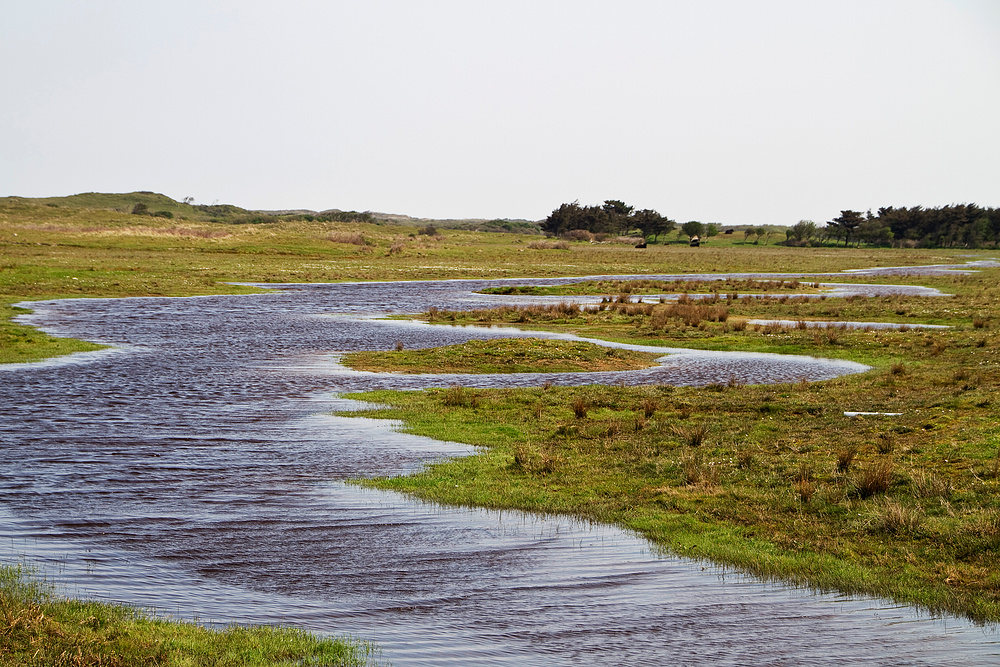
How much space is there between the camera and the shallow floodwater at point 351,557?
8.50 metres

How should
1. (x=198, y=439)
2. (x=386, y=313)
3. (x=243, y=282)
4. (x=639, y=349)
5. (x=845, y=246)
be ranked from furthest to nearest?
(x=845, y=246) → (x=243, y=282) → (x=386, y=313) → (x=639, y=349) → (x=198, y=439)

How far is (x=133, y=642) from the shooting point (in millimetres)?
7695

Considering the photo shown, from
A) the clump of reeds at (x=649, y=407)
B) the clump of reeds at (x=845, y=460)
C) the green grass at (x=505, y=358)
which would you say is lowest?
the green grass at (x=505, y=358)

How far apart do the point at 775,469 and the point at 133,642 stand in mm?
10018

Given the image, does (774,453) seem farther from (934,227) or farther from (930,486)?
(934,227)

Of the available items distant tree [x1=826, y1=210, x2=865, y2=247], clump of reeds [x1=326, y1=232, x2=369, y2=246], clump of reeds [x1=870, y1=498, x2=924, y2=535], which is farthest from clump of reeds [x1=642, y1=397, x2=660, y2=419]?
distant tree [x1=826, y1=210, x2=865, y2=247]

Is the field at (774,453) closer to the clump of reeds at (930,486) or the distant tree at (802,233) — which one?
the clump of reeds at (930,486)

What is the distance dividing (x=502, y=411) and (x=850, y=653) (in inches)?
524

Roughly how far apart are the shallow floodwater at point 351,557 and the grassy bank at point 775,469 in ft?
2.16

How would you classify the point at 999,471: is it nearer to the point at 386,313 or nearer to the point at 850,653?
A: the point at 850,653

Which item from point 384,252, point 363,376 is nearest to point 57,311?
point 363,376

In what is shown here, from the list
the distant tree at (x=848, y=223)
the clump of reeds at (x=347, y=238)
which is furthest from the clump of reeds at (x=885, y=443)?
the distant tree at (x=848, y=223)

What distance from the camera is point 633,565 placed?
418 inches

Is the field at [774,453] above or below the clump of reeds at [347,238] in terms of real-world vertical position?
below
